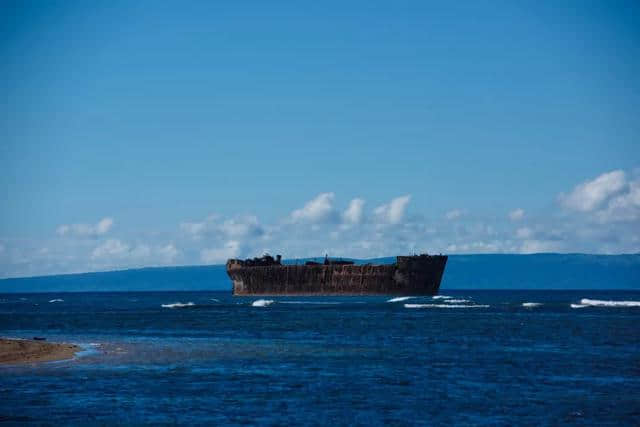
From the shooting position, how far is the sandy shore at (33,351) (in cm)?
3641

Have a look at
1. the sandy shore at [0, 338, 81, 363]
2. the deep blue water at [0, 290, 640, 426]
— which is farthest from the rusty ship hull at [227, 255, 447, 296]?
the sandy shore at [0, 338, 81, 363]

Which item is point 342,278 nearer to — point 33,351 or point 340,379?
point 33,351

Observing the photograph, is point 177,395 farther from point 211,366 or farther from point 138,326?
point 138,326

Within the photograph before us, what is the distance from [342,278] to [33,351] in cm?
8734

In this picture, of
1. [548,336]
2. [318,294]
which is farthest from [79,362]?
[318,294]

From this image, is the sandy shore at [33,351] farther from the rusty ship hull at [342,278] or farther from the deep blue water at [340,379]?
the rusty ship hull at [342,278]

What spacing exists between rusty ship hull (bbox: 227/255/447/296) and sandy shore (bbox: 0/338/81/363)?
74856 millimetres

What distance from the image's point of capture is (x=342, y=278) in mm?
125250

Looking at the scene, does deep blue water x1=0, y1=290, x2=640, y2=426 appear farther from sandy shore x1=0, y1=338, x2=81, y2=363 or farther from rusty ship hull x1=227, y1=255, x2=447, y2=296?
rusty ship hull x1=227, y1=255, x2=447, y2=296

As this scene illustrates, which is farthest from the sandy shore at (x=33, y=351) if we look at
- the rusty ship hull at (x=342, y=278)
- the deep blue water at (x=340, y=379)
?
the rusty ship hull at (x=342, y=278)

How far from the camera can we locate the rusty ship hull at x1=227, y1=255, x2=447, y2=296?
115188mm

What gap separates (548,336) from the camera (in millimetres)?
48656

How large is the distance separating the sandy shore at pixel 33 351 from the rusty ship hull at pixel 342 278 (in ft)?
246

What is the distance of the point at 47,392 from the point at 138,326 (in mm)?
35970
